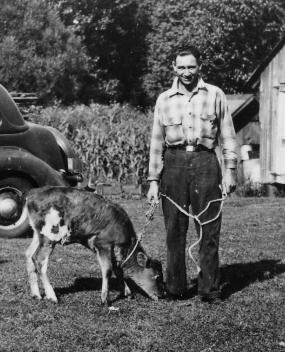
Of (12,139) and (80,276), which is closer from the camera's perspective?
(80,276)

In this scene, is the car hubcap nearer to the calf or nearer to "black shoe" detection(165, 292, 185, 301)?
the calf

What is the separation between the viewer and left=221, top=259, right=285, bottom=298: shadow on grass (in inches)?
319

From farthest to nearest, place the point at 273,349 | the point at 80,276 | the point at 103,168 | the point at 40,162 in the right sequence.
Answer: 1. the point at 103,168
2. the point at 40,162
3. the point at 80,276
4. the point at 273,349

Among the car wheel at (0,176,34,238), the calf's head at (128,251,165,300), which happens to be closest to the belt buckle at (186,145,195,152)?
the calf's head at (128,251,165,300)

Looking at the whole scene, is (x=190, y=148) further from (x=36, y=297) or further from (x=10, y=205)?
(x=10, y=205)

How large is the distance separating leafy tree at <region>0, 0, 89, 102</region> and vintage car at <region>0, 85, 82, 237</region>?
25279 millimetres

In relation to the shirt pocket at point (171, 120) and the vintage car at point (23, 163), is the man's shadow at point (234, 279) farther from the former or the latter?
the vintage car at point (23, 163)

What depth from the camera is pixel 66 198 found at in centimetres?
736

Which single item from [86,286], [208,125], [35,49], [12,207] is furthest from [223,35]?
[208,125]

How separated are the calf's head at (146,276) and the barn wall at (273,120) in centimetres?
1270

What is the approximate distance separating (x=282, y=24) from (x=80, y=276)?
31833mm

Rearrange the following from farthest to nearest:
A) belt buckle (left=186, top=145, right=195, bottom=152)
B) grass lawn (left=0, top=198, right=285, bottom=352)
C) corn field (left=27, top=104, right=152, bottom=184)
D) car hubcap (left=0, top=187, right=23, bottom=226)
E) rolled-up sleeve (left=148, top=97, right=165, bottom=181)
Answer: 1. corn field (left=27, top=104, right=152, bottom=184)
2. car hubcap (left=0, top=187, right=23, bottom=226)
3. rolled-up sleeve (left=148, top=97, right=165, bottom=181)
4. belt buckle (left=186, top=145, right=195, bottom=152)
5. grass lawn (left=0, top=198, right=285, bottom=352)

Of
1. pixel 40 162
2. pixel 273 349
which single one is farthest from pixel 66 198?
pixel 40 162

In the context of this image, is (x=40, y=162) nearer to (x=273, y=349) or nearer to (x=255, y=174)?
(x=273, y=349)
